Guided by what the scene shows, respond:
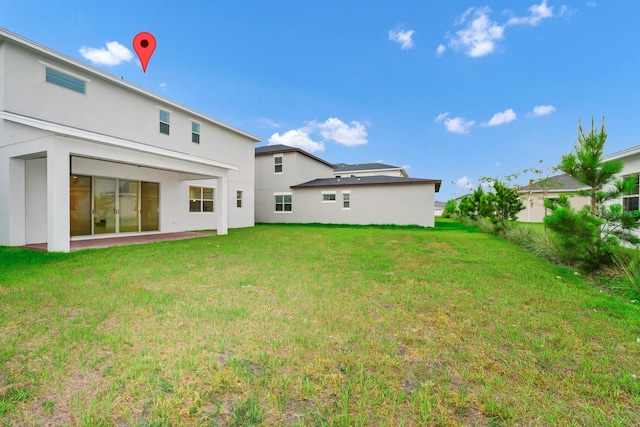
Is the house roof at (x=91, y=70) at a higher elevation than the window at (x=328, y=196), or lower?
higher

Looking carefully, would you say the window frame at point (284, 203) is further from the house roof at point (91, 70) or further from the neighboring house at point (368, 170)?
the neighboring house at point (368, 170)

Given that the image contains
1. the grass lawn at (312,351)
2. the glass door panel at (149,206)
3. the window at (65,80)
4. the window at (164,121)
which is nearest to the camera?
the grass lawn at (312,351)

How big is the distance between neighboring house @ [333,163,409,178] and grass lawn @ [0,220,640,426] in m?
31.2

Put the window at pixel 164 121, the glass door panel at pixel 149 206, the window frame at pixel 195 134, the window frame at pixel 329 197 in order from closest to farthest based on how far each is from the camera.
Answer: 1. the glass door panel at pixel 149 206
2. the window at pixel 164 121
3. the window frame at pixel 195 134
4. the window frame at pixel 329 197

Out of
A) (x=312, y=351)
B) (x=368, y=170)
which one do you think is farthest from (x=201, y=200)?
(x=368, y=170)

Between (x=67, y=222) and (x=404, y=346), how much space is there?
9687 mm

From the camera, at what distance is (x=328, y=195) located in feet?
72.1

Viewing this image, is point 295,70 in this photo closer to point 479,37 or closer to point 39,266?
point 479,37

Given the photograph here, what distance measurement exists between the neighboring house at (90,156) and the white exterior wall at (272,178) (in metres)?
6.52

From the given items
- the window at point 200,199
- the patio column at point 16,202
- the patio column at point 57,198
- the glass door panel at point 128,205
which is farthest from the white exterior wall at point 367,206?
the patio column at point 57,198

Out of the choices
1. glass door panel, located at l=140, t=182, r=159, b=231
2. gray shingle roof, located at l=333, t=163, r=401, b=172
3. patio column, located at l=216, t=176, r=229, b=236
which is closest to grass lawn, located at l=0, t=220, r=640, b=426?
patio column, located at l=216, t=176, r=229, b=236

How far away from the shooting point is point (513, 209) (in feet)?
50.3

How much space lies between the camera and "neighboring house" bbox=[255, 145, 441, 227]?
19594 mm

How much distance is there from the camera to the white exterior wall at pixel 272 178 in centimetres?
2272
